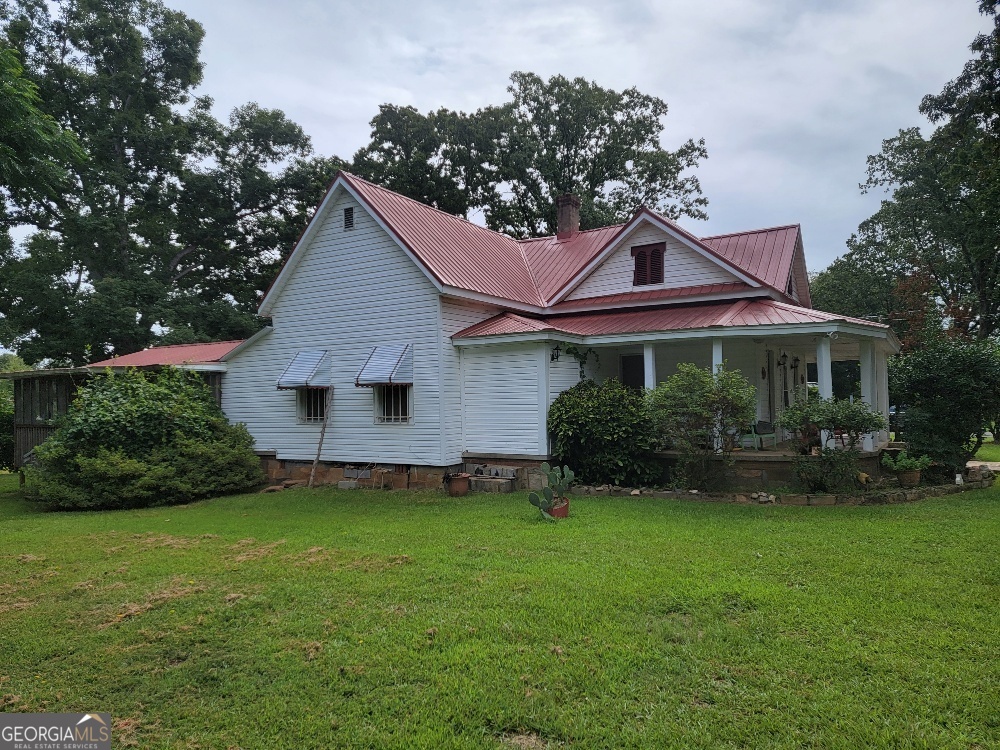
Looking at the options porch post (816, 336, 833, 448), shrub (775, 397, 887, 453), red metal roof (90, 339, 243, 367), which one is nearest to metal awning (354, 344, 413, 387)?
red metal roof (90, 339, 243, 367)

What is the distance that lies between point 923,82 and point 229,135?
32.9 metres

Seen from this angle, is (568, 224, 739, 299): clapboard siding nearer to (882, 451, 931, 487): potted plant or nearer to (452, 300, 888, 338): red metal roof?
(452, 300, 888, 338): red metal roof

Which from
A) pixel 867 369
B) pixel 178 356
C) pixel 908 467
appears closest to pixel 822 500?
pixel 908 467

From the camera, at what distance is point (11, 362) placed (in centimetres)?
7438

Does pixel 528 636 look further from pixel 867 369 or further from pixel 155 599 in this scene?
pixel 867 369

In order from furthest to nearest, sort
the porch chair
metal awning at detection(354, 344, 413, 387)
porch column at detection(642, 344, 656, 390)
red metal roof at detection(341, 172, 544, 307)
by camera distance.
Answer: red metal roof at detection(341, 172, 544, 307), metal awning at detection(354, 344, 413, 387), porch column at detection(642, 344, 656, 390), the porch chair

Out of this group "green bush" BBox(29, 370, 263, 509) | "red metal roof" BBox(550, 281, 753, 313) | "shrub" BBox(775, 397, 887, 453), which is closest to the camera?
"shrub" BBox(775, 397, 887, 453)

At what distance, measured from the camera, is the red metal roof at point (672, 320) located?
40.1ft

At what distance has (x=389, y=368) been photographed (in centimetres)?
1384

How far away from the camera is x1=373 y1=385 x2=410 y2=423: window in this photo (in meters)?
14.2

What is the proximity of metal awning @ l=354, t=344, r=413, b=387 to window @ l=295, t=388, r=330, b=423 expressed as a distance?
1.91m

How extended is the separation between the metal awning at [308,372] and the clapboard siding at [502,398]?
12.5 ft

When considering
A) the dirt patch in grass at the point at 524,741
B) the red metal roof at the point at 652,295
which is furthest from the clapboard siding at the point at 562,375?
the dirt patch in grass at the point at 524,741

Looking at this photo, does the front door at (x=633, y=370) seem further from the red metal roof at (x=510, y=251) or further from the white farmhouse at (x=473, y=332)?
the red metal roof at (x=510, y=251)
